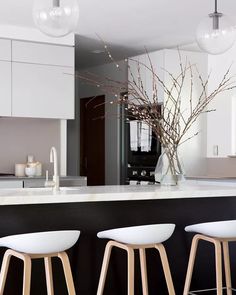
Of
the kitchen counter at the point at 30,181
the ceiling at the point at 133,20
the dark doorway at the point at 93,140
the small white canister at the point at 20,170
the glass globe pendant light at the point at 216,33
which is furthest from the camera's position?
the dark doorway at the point at 93,140

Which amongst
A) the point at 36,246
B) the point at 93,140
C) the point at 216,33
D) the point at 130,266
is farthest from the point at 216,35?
the point at 93,140

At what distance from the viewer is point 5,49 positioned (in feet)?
19.4

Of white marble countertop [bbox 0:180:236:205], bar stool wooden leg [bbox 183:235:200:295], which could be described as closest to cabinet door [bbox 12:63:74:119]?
white marble countertop [bbox 0:180:236:205]

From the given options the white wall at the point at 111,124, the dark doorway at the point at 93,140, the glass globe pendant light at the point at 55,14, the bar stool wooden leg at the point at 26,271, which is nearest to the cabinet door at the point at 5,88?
the white wall at the point at 111,124

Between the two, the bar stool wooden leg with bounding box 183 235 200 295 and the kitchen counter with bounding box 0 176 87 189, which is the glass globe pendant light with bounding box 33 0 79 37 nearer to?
the bar stool wooden leg with bounding box 183 235 200 295

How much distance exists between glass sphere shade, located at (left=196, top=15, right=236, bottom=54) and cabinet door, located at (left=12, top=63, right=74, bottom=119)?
2603 mm

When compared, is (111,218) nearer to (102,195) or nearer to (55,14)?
(102,195)

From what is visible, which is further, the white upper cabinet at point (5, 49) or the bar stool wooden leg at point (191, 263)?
the white upper cabinet at point (5, 49)

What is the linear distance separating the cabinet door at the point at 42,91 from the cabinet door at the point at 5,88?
6cm

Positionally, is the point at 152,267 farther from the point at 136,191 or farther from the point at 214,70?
the point at 214,70

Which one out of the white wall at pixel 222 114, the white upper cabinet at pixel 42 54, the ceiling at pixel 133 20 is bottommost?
the white wall at pixel 222 114

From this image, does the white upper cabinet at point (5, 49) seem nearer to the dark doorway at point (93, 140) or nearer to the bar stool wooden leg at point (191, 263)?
the dark doorway at point (93, 140)

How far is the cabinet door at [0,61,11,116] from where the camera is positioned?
5863 mm

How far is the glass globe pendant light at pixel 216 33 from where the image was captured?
3.77 metres
